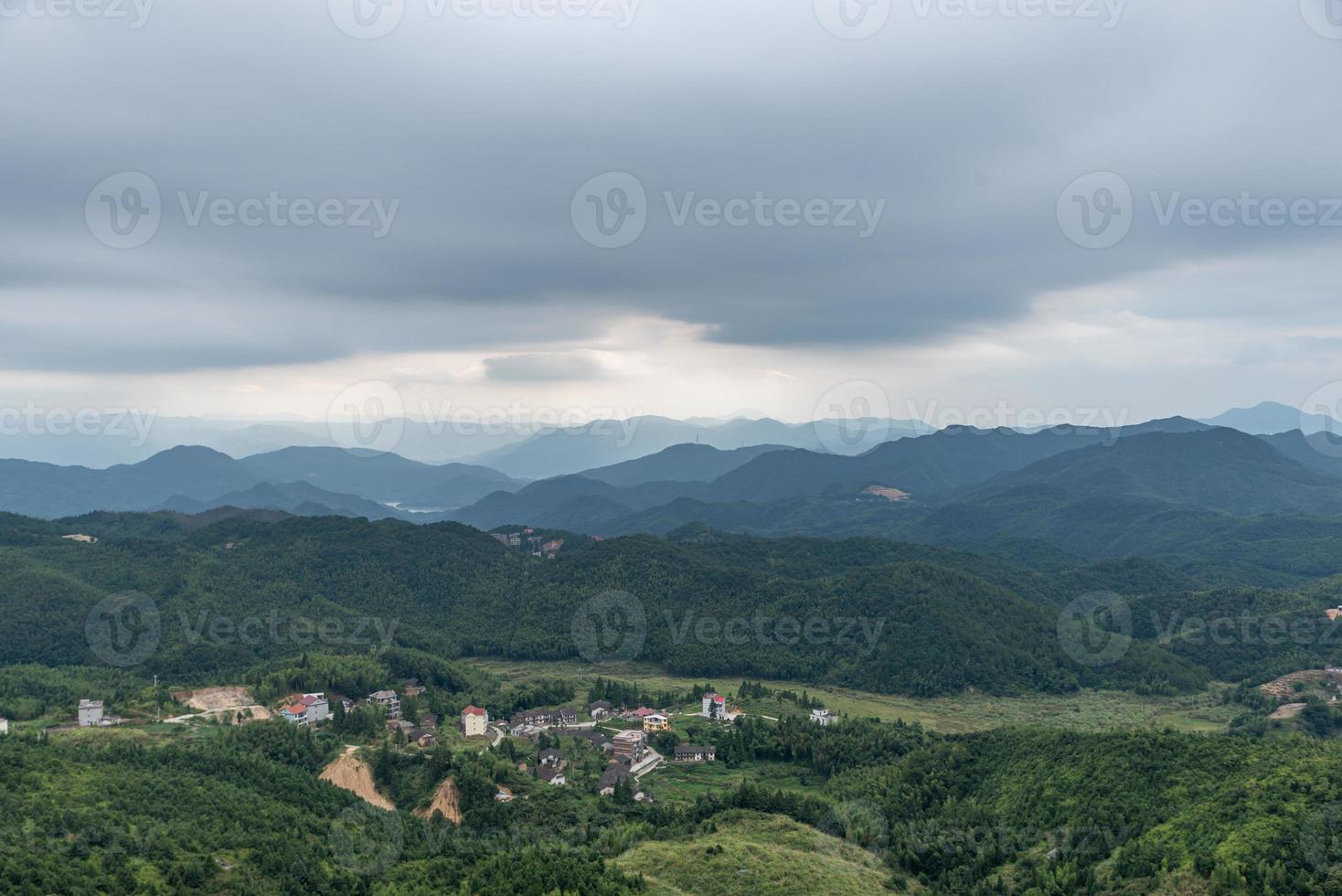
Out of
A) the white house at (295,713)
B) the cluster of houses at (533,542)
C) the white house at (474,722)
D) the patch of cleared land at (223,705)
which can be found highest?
the cluster of houses at (533,542)

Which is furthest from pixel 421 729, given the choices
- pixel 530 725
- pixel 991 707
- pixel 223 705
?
pixel 991 707

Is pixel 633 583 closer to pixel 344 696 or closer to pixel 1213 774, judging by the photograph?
pixel 344 696

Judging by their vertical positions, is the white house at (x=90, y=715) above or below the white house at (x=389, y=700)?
above

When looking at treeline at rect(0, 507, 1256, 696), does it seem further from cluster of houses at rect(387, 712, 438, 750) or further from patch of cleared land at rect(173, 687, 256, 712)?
cluster of houses at rect(387, 712, 438, 750)

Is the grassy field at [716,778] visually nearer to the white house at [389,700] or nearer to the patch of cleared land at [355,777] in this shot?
the patch of cleared land at [355,777]

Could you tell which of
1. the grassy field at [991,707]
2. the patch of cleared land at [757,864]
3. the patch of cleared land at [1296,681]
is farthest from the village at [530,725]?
the patch of cleared land at [1296,681]

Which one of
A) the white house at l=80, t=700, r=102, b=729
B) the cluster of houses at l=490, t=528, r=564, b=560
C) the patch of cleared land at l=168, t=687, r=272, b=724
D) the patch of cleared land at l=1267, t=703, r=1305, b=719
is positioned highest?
the cluster of houses at l=490, t=528, r=564, b=560

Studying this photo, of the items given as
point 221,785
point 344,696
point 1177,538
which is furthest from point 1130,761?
point 1177,538

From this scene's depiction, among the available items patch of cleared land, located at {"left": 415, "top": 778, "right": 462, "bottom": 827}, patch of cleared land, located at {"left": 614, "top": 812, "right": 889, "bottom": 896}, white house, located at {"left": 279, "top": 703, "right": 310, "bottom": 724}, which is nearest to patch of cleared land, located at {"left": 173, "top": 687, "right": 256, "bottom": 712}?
white house, located at {"left": 279, "top": 703, "right": 310, "bottom": 724}
